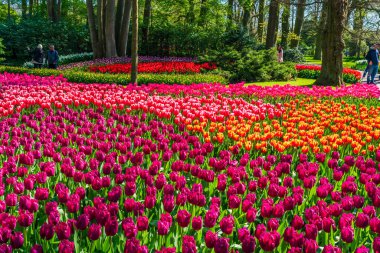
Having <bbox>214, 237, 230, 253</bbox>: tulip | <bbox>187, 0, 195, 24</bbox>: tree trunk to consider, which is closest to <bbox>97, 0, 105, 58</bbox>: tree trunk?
<bbox>187, 0, 195, 24</bbox>: tree trunk

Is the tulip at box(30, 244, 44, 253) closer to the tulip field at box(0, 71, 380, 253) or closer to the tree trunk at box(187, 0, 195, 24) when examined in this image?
the tulip field at box(0, 71, 380, 253)

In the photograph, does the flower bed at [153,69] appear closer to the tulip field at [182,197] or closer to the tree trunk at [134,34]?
the tree trunk at [134,34]

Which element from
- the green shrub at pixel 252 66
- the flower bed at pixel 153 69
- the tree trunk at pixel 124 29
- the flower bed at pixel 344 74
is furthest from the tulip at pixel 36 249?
the tree trunk at pixel 124 29

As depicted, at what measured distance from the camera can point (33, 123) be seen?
6.06 meters

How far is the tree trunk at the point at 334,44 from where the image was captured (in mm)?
16234

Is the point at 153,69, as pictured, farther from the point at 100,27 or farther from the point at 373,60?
the point at 373,60

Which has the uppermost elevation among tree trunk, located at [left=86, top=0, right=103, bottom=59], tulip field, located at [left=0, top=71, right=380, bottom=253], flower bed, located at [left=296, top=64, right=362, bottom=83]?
tree trunk, located at [left=86, top=0, right=103, bottom=59]

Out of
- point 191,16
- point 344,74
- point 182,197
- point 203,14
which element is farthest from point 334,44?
point 191,16

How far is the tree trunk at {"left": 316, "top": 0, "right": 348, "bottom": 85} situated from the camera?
16234 mm

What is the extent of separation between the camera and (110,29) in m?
24.2

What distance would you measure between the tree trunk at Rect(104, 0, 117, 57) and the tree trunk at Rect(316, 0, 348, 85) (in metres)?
11.7

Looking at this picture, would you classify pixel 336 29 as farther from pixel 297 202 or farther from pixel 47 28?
pixel 47 28

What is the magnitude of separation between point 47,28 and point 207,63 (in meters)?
16.5

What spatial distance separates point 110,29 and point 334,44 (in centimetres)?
1247
